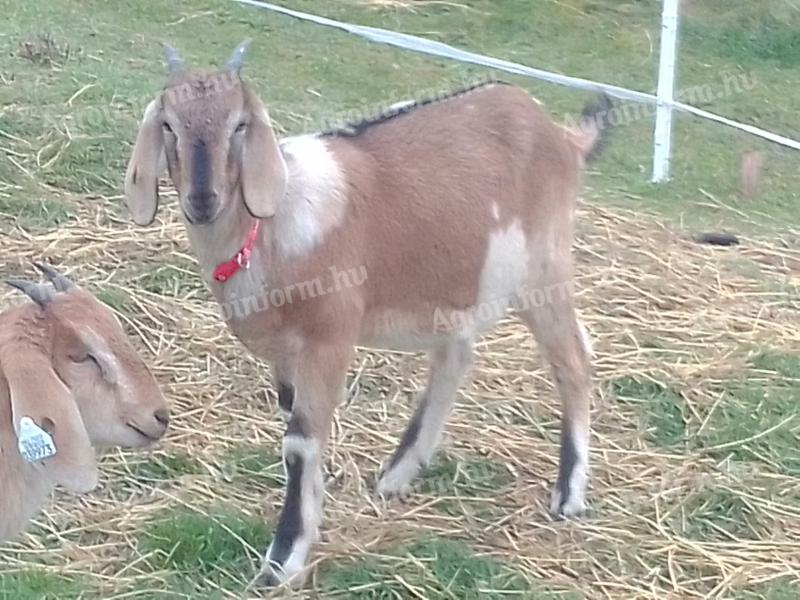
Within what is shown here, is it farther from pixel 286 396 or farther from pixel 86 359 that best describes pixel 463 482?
pixel 86 359

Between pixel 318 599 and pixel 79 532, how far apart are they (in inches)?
28.8

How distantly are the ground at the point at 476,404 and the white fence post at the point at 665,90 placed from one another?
5.6 inches

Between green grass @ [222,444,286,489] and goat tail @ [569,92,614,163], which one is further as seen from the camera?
goat tail @ [569,92,614,163]

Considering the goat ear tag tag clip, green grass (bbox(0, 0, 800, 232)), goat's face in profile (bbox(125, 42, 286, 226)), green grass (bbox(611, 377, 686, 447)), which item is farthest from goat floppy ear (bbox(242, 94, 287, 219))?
green grass (bbox(0, 0, 800, 232))

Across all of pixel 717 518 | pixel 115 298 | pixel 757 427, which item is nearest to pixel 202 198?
pixel 717 518

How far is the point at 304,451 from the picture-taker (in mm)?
3982

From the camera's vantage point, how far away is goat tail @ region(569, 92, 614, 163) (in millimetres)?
4707

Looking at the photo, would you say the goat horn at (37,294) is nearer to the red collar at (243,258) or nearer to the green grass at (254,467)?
the red collar at (243,258)

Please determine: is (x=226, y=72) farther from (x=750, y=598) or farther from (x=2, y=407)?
(x=750, y=598)

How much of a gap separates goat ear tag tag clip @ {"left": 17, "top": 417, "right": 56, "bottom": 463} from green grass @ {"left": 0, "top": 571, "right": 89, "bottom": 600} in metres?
0.87

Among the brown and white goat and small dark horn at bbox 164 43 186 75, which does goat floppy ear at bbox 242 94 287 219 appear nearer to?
the brown and white goat

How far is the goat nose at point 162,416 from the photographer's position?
3.46 metres

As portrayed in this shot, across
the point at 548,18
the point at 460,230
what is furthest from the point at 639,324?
the point at 548,18

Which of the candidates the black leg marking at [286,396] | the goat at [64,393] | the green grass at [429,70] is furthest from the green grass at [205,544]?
the green grass at [429,70]
